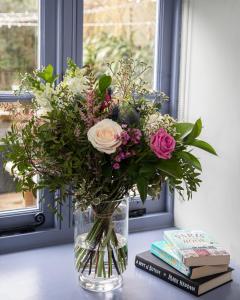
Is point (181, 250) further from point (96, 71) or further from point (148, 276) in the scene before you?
point (96, 71)

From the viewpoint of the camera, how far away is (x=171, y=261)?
162cm

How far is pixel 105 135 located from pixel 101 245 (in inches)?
13.7

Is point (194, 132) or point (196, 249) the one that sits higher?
point (194, 132)

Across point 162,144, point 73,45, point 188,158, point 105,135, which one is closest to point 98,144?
point 105,135

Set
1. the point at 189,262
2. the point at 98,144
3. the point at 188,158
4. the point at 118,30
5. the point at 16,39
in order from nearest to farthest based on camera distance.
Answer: the point at 98,144 → the point at 188,158 → the point at 189,262 → the point at 16,39 → the point at 118,30

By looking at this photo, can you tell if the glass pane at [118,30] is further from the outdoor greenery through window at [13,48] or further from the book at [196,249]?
the book at [196,249]

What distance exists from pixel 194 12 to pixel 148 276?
965mm

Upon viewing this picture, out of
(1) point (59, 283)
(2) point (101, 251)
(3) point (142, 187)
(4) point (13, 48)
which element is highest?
(4) point (13, 48)

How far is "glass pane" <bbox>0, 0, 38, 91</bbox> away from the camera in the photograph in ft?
5.65

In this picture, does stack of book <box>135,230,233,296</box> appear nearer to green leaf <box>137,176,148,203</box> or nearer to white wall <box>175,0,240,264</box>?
white wall <box>175,0,240,264</box>

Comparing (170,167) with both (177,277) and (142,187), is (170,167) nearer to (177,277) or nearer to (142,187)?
(142,187)

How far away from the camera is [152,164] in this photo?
1.37 meters

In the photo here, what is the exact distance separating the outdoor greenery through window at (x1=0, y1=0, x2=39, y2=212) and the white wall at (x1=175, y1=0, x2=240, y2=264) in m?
0.58

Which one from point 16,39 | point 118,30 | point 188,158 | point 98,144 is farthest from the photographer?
point 118,30
